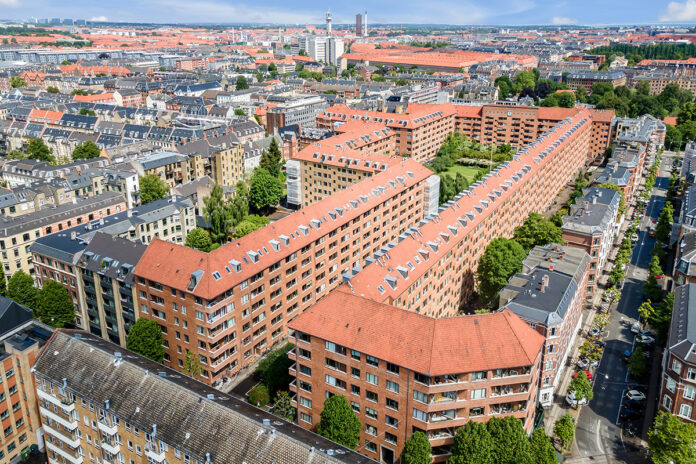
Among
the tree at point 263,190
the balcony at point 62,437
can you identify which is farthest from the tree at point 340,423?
the tree at point 263,190

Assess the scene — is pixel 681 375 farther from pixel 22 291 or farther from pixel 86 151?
pixel 86 151

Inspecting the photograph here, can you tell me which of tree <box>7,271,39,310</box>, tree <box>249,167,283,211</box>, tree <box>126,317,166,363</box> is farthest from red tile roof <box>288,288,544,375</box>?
tree <box>249,167,283,211</box>

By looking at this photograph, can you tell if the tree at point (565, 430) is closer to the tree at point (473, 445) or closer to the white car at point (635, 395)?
the white car at point (635, 395)

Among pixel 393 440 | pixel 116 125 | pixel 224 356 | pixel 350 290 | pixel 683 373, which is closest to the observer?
pixel 393 440

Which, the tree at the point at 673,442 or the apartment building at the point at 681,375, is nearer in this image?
the tree at the point at 673,442

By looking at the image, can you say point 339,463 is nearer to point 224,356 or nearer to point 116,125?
point 224,356

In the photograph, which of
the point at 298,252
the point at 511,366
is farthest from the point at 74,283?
the point at 511,366
